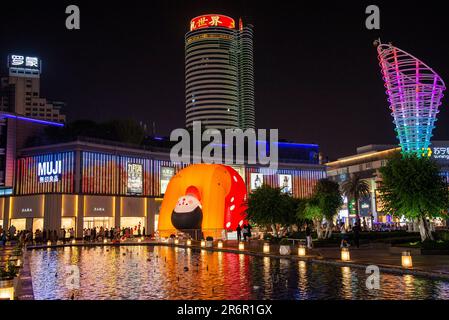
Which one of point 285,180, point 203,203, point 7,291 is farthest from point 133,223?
point 7,291

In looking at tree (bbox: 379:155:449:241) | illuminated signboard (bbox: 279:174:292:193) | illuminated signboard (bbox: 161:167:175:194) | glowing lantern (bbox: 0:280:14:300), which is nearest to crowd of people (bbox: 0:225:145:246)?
illuminated signboard (bbox: 161:167:175:194)

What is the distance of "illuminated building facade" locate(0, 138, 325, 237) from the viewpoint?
57531 mm

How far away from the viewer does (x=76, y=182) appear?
6112 cm

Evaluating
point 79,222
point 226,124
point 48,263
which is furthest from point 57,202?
point 226,124

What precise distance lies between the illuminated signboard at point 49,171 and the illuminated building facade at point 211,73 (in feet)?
322

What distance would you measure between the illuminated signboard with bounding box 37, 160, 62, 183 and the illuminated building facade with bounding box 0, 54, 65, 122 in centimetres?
9126

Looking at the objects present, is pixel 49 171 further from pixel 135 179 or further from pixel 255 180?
pixel 255 180

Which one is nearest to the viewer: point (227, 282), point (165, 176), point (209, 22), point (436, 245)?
point (227, 282)

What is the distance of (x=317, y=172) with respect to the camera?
319 ft

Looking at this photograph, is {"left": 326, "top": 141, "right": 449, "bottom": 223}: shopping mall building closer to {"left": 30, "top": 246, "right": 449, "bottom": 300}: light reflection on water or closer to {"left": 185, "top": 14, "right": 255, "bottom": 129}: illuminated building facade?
{"left": 185, "top": 14, "right": 255, "bottom": 129}: illuminated building facade

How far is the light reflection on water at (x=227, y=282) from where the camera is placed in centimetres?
1433

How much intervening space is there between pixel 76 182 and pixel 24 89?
103 m

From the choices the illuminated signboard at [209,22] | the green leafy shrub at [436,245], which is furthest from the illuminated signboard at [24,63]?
the green leafy shrub at [436,245]
